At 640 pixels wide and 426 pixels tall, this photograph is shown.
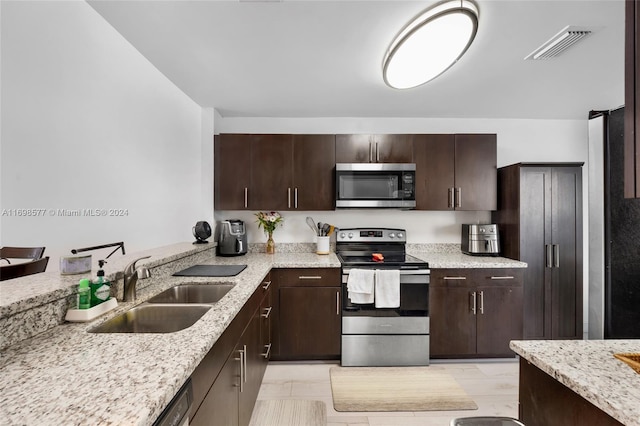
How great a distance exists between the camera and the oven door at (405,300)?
2461mm

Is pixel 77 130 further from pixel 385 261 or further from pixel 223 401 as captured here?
pixel 385 261

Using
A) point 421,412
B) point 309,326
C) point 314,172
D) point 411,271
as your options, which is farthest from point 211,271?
point 421,412

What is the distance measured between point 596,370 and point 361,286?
1.69 meters

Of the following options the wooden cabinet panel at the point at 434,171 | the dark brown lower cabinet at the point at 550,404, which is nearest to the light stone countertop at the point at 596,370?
the dark brown lower cabinet at the point at 550,404

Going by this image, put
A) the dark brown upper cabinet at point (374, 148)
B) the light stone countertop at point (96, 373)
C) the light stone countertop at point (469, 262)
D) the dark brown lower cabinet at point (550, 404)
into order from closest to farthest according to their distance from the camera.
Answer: the light stone countertop at point (96, 373), the dark brown lower cabinet at point (550, 404), the light stone countertop at point (469, 262), the dark brown upper cabinet at point (374, 148)

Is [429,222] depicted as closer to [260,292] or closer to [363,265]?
[363,265]

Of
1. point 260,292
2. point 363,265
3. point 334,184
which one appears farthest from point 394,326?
point 334,184

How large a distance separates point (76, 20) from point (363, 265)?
2.51 metres

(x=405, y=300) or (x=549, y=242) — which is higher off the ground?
(x=549, y=242)

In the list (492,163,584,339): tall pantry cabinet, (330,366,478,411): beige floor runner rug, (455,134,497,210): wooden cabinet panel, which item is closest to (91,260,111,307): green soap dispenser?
(330,366,478,411): beige floor runner rug

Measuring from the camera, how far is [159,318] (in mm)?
1379

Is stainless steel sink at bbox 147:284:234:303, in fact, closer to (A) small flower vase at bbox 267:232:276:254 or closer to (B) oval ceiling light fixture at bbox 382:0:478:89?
(A) small flower vase at bbox 267:232:276:254

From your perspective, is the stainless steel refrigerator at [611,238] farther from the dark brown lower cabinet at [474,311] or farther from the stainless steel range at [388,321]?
the stainless steel range at [388,321]

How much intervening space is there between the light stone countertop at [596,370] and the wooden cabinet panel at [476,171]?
2.02 meters
